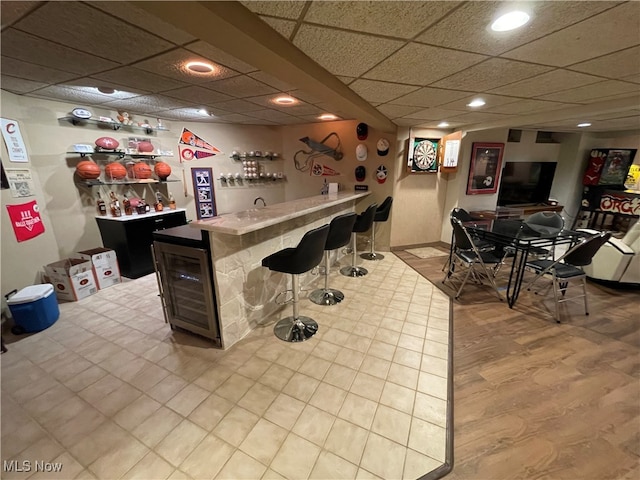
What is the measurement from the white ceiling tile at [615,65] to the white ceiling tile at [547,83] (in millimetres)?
79

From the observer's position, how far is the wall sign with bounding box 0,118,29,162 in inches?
104

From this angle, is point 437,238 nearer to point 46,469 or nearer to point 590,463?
point 590,463

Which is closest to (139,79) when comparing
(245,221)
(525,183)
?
(245,221)

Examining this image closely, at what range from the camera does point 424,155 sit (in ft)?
14.7

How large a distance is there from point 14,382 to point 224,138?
4144 mm

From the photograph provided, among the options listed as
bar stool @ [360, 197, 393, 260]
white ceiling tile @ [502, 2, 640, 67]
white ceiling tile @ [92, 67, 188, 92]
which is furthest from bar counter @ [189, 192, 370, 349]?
white ceiling tile @ [502, 2, 640, 67]

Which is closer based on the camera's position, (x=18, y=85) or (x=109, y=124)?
(x=18, y=85)

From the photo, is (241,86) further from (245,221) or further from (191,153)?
(191,153)

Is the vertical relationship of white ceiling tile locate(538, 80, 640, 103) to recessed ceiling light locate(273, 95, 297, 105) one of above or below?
below

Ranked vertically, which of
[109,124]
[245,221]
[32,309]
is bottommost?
[32,309]

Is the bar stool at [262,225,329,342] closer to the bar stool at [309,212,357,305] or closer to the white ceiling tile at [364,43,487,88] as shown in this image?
the bar stool at [309,212,357,305]

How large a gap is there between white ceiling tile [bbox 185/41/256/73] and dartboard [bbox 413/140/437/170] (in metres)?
3.26

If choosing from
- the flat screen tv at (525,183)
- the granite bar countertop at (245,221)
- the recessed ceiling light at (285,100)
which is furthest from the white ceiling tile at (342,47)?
the flat screen tv at (525,183)

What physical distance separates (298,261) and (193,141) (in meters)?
A: 3.72
